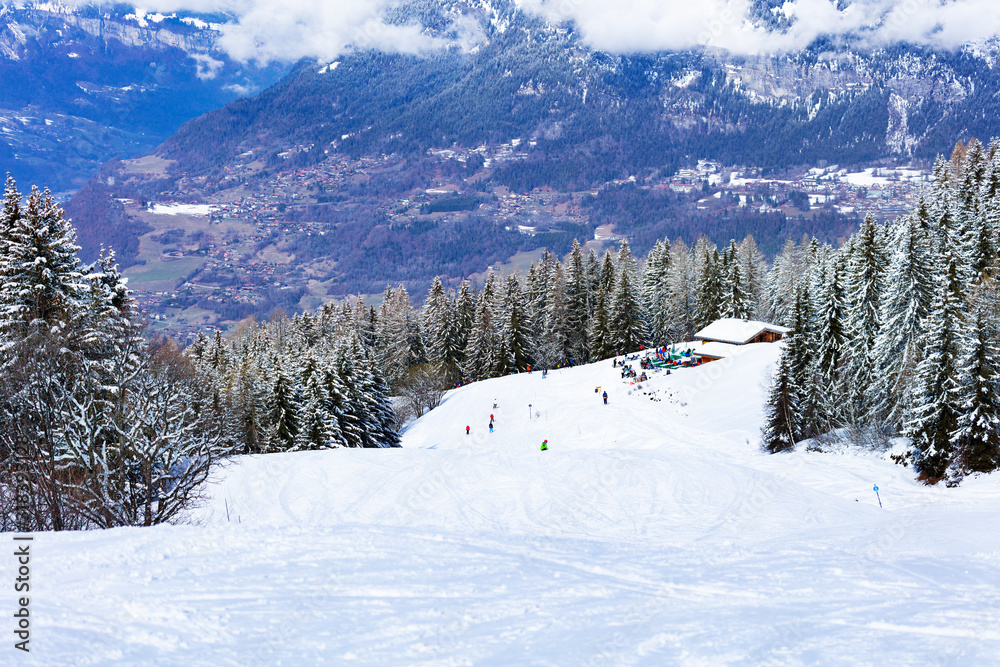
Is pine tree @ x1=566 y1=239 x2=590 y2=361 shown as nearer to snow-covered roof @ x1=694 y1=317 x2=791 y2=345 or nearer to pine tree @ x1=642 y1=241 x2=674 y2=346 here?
pine tree @ x1=642 y1=241 x2=674 y2=346

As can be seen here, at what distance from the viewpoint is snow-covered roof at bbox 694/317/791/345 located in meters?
57.2

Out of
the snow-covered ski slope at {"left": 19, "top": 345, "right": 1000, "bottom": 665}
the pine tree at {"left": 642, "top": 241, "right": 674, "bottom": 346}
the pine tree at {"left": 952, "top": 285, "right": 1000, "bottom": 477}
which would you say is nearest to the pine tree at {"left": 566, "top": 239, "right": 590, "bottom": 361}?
the pine tree at {"left": 642, "top": 241, "right": 674, "bottom": 346}

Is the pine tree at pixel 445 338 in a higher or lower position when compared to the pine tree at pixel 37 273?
lower

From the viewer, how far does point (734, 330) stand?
58688 millimetres

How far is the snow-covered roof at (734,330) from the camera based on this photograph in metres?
57.2

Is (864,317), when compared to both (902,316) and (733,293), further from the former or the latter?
(733,293)

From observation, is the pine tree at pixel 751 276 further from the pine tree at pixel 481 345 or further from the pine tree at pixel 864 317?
the pine tree at pixel 864 317

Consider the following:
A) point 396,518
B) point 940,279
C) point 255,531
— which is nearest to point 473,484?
point 396,518

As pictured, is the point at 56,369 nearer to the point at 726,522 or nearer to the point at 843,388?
the point at 726,522

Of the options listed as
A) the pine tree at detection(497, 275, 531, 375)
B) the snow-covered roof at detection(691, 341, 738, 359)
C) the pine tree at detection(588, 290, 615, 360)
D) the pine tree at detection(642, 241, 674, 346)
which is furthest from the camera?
the pine tree at detection(642, 241, 674, 346)

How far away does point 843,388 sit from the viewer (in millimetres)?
34938

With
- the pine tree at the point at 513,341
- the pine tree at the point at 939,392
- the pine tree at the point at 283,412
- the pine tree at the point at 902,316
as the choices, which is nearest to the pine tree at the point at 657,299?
the pine tree at the point at 513,341

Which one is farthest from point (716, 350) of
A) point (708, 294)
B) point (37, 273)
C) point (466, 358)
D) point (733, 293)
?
point (37, 273)

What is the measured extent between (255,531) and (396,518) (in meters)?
9.73
